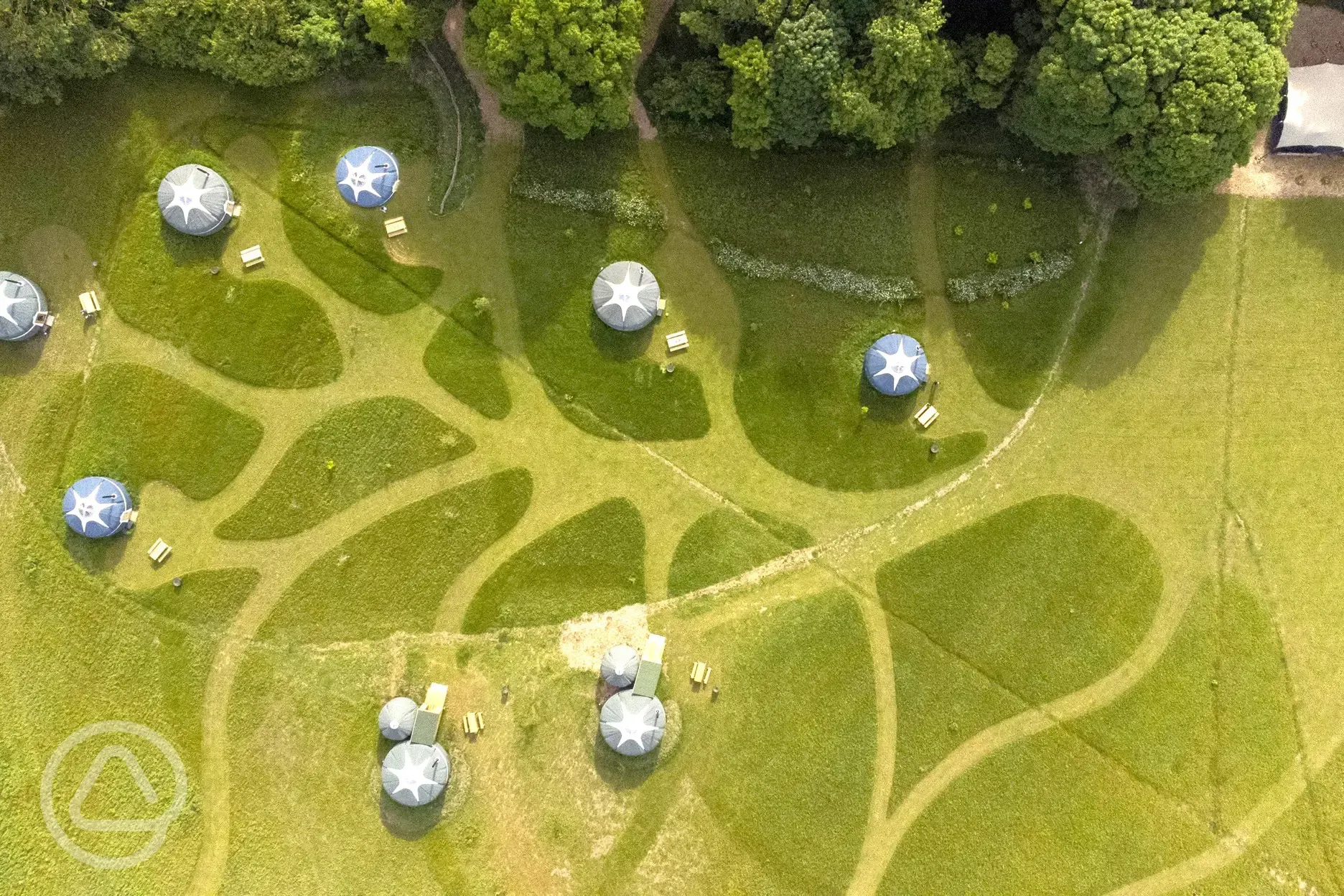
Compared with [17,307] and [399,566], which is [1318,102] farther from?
[17,307]

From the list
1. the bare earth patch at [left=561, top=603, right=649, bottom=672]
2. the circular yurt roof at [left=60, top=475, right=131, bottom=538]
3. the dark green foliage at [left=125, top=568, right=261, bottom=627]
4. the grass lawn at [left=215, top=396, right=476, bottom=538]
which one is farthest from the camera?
the grass lawn at [left=215, top=396, right=476, bottom=538]

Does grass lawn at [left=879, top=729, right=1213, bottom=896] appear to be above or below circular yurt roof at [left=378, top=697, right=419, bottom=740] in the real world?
below

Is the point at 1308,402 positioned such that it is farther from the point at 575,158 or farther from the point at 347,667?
the point at 347,667

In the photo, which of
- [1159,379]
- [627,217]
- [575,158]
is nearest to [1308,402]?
[1159,379]

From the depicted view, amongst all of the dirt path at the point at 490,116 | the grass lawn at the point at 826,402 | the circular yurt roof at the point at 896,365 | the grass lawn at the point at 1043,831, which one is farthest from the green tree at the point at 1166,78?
the grass lawn at the point at 1043,831

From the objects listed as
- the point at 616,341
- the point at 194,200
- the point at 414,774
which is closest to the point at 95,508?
the point at 194,200

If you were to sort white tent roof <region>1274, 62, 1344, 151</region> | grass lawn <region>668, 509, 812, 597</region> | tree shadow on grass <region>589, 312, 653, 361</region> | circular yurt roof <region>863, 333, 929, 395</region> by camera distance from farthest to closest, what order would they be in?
tree shadow on grass <region>589, 312, 653, 361</region> < grass lawn <region>668, 509, 812, 597</region> < white tent roof <region>1274, 62, 1344, 151</region> < circular yurt roof <region>863, 333, 929, 395</region>

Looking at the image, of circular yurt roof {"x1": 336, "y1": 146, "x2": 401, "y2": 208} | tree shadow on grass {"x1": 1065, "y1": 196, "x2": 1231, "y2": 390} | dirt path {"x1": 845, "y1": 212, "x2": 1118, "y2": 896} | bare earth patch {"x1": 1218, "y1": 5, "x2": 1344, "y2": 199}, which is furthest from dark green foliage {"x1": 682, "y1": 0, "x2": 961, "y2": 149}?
dirt path {"x1": 845, "y1": 212, "x2": 1118, "y2": 896}

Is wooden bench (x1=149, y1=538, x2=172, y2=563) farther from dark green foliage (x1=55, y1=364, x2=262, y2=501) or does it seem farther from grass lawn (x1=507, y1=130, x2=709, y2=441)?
grass lawn (x1=507, y1=130, x2=709, y2=441)
